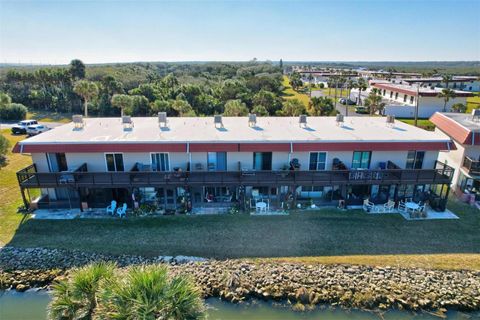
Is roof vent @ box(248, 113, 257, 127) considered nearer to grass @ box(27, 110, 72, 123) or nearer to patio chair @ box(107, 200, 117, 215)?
patio chair @ box(107, 200, 117, 215)

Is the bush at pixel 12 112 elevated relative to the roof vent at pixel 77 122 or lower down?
lower down

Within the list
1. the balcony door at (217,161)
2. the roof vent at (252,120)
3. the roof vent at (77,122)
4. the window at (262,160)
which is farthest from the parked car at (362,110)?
the roof vent at (77,122)

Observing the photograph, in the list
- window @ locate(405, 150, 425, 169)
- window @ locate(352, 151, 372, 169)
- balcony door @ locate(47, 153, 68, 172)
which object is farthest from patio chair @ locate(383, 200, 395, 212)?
balcony door @ locate(47, 153, 68, 172)

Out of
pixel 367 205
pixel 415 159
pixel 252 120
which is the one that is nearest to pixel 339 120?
pixel 415 159

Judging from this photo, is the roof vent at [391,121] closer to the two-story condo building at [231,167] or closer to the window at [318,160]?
the two-story condo building at [231,167]

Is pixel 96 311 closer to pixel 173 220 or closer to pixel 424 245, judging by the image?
pixel 173 220

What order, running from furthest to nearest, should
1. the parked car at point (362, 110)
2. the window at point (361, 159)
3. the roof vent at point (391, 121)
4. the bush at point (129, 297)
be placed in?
the parked car at point (362, 110) < the roof vent at point (391, 121) < the window at point (361, 159) < the bush at point (129, 297)

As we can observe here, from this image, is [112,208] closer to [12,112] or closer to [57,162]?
[57,162]
